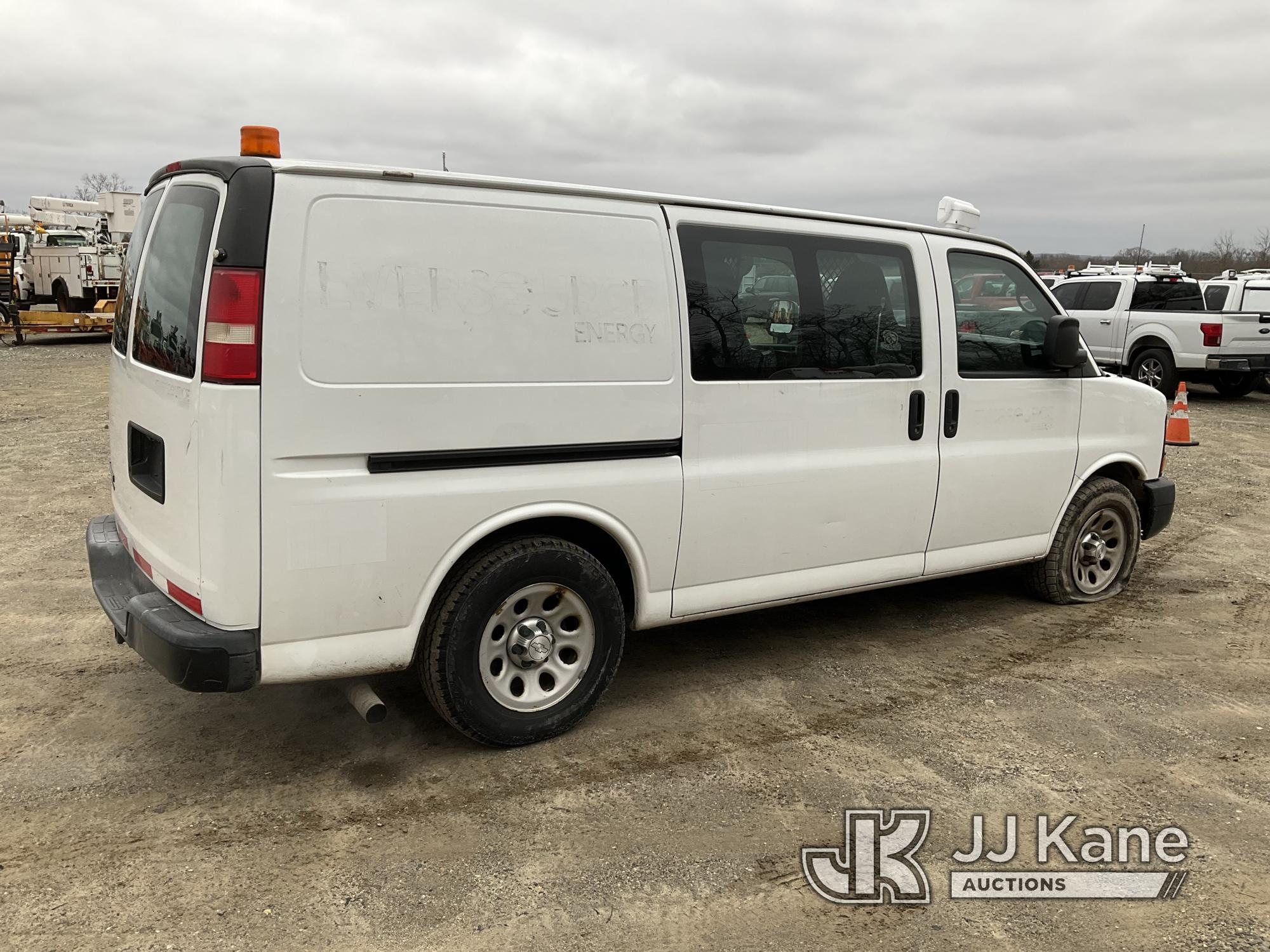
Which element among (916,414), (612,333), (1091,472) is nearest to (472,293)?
(612,333)

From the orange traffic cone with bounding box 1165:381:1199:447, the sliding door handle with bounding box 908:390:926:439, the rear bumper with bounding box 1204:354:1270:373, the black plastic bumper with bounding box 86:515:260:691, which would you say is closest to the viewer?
the black plastic bumper with bounding box 86:515:260:691

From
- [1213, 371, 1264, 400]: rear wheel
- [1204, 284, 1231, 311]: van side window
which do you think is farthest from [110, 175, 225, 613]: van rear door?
[1213, 371, 1264, 400]: rear wheel

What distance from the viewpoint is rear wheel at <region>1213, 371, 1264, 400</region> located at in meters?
16.3

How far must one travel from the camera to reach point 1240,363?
49.8 feet

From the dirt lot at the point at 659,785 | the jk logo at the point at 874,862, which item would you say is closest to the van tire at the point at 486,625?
the dirt lot at the point at 659,785

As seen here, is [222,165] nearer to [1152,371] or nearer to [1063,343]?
[1063,343]

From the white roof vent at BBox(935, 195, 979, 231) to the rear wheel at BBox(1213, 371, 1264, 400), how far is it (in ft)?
43.0

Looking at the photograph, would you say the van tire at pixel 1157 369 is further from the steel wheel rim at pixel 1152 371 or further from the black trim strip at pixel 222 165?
the black trim strip at pixel 222 165

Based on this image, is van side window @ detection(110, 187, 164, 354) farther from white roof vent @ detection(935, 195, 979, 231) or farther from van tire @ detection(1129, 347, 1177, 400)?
van tire @ detection(1129, 347, 1177, 400)

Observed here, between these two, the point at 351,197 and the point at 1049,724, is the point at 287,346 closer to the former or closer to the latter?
the point at 351,197

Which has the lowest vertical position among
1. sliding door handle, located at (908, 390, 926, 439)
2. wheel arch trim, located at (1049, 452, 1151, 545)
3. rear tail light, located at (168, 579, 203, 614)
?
rear tail light, located at (168, 579, 203, 614)

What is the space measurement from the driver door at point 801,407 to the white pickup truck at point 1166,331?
12.2 m

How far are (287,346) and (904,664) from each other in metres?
3.23

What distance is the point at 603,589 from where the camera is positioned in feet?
12.6
